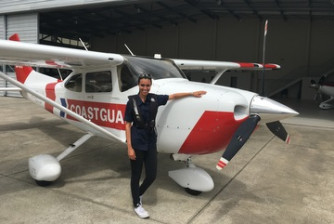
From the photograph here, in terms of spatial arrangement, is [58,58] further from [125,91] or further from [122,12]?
[122,12]

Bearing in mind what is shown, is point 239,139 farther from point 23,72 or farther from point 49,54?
point 23,72

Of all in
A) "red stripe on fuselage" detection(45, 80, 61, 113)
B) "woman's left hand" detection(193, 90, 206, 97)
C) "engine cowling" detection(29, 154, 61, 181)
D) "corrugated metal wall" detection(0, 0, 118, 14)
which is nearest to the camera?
"woman's left hand" detection(193, 90, 206, 97)

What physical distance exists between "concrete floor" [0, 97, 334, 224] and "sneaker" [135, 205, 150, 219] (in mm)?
58

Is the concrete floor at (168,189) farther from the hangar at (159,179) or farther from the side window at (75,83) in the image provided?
the side window at (75,83)

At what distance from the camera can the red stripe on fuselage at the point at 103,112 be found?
180 inches

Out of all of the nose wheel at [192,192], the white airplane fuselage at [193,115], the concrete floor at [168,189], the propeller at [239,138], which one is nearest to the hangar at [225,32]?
the concrete floor at [168,189]

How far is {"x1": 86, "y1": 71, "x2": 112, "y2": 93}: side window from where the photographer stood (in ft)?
15.8

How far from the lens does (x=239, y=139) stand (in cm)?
348

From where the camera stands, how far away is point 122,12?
847 inches

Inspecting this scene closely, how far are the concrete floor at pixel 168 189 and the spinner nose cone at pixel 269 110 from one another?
124cm

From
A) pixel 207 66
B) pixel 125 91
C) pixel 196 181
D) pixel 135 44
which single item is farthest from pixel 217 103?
pixel 135 44

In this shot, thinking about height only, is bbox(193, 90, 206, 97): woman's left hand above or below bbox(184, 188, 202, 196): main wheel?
above

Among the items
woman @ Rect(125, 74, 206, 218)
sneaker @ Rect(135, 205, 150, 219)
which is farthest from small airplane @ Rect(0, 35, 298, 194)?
sneaker @ Rect(135, 205, 150, 219)

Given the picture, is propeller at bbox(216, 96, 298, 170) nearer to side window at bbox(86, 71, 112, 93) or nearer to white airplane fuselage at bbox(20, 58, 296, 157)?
white airplane fuselage at bbox(20, 58, 296, 157)
